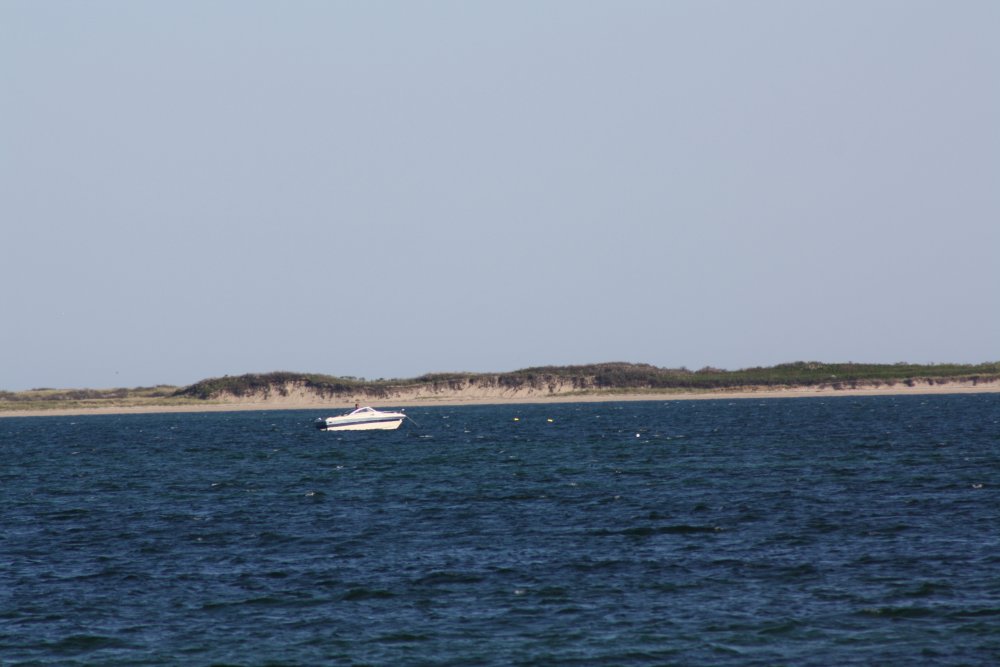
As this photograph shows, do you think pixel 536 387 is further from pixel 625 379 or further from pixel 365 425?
pixel 365 425

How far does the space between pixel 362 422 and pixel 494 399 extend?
79.2m

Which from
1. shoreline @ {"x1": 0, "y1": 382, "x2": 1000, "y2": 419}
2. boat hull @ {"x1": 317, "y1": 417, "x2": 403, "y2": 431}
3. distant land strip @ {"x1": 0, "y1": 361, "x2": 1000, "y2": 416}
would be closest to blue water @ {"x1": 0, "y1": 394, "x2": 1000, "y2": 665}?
boat hull @ {"x1": 317, "y1": 417, "x2": 403, "y2": 431}

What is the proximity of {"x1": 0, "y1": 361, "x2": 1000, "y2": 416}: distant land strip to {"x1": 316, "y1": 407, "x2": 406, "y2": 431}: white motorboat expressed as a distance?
6370cm

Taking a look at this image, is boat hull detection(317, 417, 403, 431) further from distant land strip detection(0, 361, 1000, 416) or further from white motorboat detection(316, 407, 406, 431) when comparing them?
distant land strip detection(0, 361, 1000, 416)

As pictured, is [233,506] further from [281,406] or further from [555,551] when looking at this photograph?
[281,406]

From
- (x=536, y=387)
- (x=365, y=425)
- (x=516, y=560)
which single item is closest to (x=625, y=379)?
(x=536, y=387)

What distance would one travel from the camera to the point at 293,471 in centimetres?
6191

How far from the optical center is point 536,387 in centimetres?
18225

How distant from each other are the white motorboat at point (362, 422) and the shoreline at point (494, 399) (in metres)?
59.5

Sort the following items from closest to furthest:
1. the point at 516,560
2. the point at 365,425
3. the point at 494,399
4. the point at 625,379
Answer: the point at 516,560
the point at 365,425
the point at 494,399
the point at 625,379

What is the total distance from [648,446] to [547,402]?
98.9 m

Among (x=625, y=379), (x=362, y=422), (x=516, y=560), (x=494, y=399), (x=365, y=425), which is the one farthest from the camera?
(x=625, y=379)

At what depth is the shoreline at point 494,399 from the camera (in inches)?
6575

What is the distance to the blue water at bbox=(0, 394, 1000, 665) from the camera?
2277 centimetres
